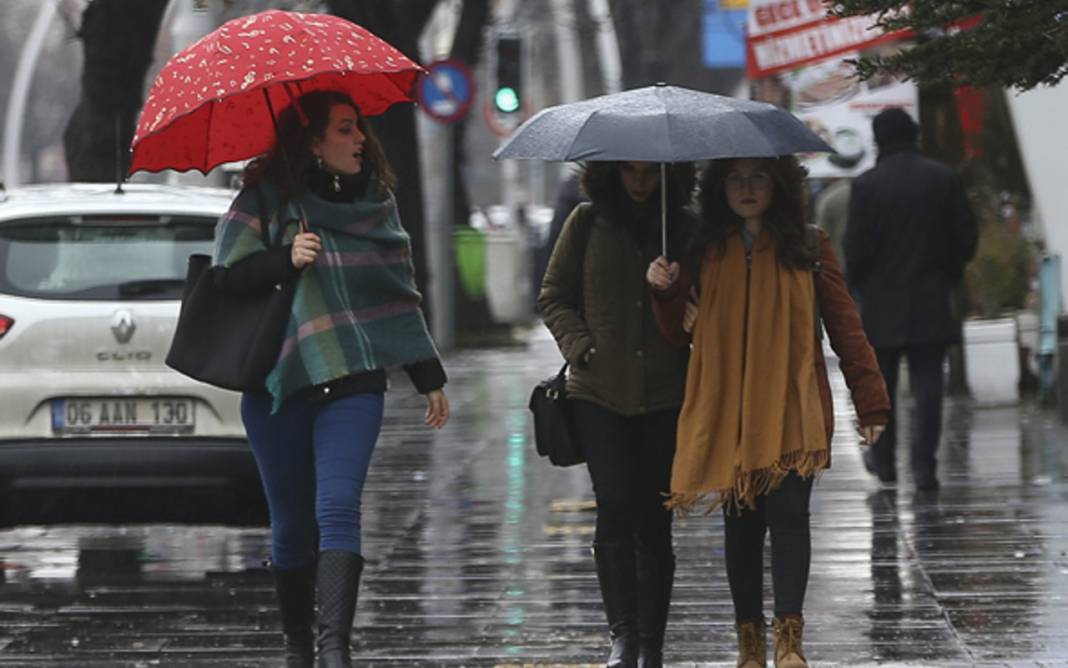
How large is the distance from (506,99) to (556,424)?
673 inches

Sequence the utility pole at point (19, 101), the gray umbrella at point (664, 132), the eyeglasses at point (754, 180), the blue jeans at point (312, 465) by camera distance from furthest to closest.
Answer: the utility pole at point (19, 101), the eyeglasses at point (754, 180), the blue jeans at point (312, 465), the gray umbrella at point (664, 132)

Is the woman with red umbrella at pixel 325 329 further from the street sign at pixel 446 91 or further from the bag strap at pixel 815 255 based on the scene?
the street sign at pixel 446 91

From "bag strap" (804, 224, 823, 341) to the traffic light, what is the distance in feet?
56.3

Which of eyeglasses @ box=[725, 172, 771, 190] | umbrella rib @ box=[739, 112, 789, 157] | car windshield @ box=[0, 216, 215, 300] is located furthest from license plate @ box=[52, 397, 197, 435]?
umbrella rib @ box=[739, 112, 789, 157]

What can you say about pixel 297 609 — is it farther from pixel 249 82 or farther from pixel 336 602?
pixel 249 82

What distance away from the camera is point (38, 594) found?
8.55m

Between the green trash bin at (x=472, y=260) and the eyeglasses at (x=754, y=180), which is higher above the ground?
the eyeglasses at (x=754, y=180)

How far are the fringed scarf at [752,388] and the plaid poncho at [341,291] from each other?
77 centimetres

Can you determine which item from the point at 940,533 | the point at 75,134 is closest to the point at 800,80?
the point at 75,134

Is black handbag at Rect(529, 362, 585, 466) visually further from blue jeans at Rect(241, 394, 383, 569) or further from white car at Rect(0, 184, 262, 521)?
white car at Rect(0, 184, 262, 521)

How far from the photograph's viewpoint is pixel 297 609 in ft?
21.3

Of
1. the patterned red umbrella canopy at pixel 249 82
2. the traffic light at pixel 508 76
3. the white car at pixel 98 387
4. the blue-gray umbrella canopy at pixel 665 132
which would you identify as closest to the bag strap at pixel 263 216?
the patterned red umbrella canopy at pixel 249 82

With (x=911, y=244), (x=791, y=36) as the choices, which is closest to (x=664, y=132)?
→ (x=911, y=244)

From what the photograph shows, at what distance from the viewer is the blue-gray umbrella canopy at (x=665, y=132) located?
239 inches
